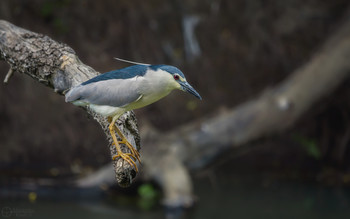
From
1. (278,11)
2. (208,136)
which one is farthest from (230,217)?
(278,11)

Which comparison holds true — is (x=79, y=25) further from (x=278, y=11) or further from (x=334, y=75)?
(x=334, y=75)

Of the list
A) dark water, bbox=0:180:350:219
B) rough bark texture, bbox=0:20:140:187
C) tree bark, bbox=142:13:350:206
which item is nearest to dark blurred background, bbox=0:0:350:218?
dark water, bbox=0:180:350:219

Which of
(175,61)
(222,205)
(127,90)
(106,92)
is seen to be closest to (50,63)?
(106,92)

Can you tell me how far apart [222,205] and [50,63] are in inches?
152

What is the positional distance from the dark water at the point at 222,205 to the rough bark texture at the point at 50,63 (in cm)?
297

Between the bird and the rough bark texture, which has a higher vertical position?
the rough bark texture

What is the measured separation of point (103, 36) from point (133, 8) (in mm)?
640

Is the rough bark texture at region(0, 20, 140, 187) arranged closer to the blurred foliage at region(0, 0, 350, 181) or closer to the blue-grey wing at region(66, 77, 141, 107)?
the blue-grey wing at region(66, 77, 141, 107)

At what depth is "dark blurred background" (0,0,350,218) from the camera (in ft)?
23.4

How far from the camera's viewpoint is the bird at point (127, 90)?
2.38 metres

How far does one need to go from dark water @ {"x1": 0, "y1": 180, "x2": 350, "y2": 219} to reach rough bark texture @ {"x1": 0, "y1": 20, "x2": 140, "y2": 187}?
2975mm

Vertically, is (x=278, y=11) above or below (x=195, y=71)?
above

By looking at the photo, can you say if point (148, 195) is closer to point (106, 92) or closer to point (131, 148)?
point (131, 148)

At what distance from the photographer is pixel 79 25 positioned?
23.7 ft
